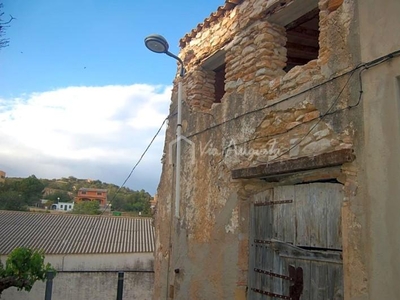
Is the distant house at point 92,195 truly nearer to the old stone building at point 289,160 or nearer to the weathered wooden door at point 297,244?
the old stone building at point 289,160

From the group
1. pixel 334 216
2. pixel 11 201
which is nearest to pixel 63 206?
pixel 11 201

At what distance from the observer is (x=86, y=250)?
2117 centimetres

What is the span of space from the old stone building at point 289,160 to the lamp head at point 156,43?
2.24 ft

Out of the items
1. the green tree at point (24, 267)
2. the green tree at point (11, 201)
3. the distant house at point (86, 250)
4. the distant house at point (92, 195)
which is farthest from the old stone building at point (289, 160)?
the distant house at point (92, 195)

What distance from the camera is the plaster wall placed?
2875 mm

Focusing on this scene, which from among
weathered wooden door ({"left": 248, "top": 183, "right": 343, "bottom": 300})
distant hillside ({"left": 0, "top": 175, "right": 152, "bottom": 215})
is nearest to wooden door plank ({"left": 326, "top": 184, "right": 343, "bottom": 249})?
weathered wooden door ({"left": 248, "top": 183, "right": 343, "bottom": 300})

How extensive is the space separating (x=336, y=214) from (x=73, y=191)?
86299 mm

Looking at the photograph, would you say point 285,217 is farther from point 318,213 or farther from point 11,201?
point 11,201

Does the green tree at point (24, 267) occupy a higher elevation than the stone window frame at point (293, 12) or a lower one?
lower

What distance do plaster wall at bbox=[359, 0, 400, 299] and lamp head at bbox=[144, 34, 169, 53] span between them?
3065 mm

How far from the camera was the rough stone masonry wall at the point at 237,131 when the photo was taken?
3607 millimetres

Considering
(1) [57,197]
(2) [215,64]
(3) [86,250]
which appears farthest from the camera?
(1) [57,197]

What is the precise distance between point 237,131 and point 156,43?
6.21 ft

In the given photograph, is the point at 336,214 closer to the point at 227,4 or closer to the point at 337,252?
the point at 337,252
